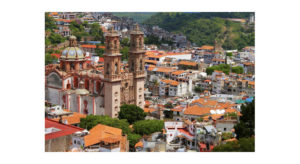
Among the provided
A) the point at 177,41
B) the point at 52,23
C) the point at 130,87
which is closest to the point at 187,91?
the point at 177,41

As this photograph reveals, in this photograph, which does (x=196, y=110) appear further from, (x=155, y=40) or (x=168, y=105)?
(x=155, y=40)

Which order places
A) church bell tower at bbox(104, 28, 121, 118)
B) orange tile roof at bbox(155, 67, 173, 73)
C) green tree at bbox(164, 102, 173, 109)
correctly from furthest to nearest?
1. orange tile roof at bbox(155, 67, 173, 73)
2. green tree at bbox(164, 102, 173, 109)
3. church bell tower at bbox(104, 28, 121, 118)

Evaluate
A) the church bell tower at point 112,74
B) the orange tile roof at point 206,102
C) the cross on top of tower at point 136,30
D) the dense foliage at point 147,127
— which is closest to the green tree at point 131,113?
the church bell tower at point 112,74

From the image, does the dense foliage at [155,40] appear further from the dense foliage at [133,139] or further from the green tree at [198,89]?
the dense foliage at [133,139]

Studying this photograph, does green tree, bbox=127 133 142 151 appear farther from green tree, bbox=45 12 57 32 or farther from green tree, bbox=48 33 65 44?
green tree, bbox=48 33 65 44

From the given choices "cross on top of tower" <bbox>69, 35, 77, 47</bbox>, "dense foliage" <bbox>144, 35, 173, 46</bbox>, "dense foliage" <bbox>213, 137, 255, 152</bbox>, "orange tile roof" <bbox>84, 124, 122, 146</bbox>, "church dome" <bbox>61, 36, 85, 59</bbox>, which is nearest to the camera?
"dense foliage" <bbox>213, 137, 255, 152</bbox>

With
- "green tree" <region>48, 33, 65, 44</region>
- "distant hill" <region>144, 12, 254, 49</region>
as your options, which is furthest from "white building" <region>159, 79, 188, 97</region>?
"green tree" <region>48, 33, 65, 44</region>
